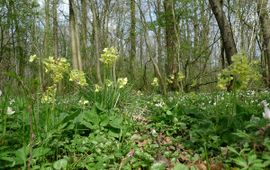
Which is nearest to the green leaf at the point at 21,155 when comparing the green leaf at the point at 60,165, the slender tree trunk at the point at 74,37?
the green leaf at the point at 60,165

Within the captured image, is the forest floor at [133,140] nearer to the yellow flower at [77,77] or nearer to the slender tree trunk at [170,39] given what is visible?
Answer: the yellow flower at [77,77]

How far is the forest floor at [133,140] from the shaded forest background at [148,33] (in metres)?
3.86

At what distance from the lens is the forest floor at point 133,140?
7.25 ft

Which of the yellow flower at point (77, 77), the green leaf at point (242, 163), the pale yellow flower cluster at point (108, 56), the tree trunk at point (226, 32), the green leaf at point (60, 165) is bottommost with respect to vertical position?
the green leaf at point (60, 165)

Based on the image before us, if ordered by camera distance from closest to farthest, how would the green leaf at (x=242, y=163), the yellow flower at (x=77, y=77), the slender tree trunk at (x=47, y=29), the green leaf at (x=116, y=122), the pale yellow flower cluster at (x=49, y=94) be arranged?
the green leaf at (x=242, y=163) → the pale yellow flower cluster at (x=49, y=94) → the green leaf at (x=116, y=122) → the yellow flower at (x=77, y=77) → the slender tree trunk at (x=47, y=29)

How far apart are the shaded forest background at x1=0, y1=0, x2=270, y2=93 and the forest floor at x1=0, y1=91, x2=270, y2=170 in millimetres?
3860

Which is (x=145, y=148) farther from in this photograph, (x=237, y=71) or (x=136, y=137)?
(x=237, y=71)

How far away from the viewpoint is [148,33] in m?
16.8

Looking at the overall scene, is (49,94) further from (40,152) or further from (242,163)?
(242,163)

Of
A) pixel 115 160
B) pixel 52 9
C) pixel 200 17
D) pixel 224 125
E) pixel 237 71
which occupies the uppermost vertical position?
pixel 52 9

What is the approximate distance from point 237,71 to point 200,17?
1647 cm

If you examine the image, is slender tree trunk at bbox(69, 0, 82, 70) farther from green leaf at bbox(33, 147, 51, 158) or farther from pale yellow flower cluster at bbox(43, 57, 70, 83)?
green leaf at bbox(33, 147, 51, 158)

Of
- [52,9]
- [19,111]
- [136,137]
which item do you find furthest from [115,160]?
[52,9]

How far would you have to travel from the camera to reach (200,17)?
18.3 m
